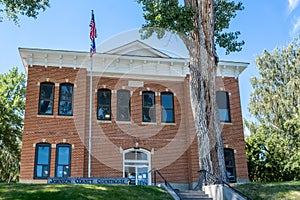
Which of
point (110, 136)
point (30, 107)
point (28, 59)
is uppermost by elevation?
point (28, 59)

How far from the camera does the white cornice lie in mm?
19031

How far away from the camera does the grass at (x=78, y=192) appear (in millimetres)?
10969

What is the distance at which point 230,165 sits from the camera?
65.3ft

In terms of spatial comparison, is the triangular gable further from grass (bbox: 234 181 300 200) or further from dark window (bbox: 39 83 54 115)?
grass (bbox: 234 181 300 200)

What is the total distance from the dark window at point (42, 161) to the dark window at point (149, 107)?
A: 5.36 metres

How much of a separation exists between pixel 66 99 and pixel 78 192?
849 centimetres

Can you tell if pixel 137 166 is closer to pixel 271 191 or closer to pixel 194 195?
pixel 194 195

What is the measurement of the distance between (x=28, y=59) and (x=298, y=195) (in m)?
14.3

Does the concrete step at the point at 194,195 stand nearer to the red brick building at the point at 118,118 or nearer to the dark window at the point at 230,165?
the red brick building at the point at 118,118

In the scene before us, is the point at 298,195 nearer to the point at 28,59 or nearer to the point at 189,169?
the point at 189,169

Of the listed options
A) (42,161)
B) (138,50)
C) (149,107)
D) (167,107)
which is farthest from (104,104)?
(42,161)

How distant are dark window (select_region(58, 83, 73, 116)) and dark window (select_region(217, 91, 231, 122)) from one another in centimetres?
833

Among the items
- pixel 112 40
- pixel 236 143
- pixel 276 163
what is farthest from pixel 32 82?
pixel 276 163

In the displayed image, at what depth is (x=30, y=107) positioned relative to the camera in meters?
18.5
